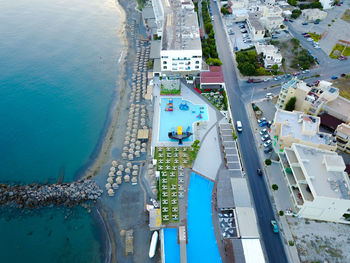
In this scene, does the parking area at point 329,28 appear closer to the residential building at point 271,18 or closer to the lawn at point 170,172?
the residential building at point 271,18

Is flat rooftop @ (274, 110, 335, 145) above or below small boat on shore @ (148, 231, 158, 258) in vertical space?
above

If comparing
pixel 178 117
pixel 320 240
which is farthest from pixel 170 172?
pixel 320 240

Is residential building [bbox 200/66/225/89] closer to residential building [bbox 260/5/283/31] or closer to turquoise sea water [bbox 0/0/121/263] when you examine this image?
turquoise sea water [bbox 0/0/121/263]

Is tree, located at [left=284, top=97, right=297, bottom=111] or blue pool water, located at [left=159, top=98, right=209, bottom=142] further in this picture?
blue pool water, located at [left=159, top=98, right=209, bottom=142]

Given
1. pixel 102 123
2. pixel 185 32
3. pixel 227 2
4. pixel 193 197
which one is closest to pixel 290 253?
pixel 193 197

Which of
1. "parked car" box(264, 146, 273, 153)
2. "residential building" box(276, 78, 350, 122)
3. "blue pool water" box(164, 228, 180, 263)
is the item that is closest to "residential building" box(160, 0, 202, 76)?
"residential building" box(276, 78, 350, 122)

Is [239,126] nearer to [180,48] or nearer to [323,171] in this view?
[323,171]
